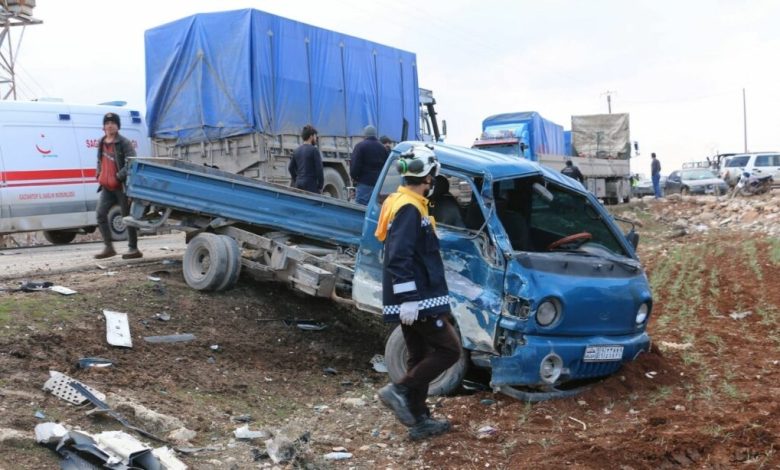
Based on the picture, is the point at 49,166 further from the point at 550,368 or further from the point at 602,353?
the point at 602,353

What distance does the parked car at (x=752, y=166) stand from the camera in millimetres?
31453

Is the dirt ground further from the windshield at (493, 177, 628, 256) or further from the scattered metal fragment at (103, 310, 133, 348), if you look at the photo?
the windshield at (493, 177, 628, 256)

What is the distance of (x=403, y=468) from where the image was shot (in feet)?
15.6

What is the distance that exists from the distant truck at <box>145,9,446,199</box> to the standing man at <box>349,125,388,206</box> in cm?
341

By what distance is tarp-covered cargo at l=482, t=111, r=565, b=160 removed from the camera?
85.3 ft

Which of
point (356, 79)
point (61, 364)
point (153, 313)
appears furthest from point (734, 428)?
point (356, 79)

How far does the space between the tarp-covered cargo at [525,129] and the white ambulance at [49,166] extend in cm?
1467

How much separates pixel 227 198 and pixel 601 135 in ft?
96.0

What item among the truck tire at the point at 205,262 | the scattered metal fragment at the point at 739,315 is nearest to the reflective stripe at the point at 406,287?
the truck tire at the point at 205,262

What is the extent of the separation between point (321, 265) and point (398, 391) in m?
2.81

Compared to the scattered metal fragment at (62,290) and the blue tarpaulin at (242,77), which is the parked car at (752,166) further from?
the scattered metal fragment at (62,290)

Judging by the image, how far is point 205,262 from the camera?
849cm

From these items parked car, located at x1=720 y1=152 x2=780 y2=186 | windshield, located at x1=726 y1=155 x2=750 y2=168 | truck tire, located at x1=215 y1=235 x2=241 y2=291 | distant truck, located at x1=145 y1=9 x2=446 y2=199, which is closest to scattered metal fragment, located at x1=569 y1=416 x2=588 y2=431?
truck tire, located at x1=215 y1=235 x2=241 y2=291

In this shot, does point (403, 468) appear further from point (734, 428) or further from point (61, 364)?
point (61, 364)
